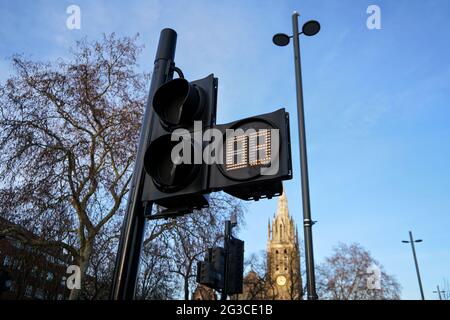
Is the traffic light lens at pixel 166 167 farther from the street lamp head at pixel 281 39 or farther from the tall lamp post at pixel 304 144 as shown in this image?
the street lamp head at pixel 281 39

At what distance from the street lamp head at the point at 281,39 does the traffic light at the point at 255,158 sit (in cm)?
586

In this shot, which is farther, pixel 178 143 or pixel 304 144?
pixel 304 144

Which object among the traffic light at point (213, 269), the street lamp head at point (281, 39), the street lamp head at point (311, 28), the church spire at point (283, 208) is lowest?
the traffic light at point (213, 269)

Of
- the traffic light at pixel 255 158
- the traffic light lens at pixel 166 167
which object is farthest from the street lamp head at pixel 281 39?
the traffic light lens at pixel 166 167

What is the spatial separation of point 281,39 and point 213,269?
5019mm

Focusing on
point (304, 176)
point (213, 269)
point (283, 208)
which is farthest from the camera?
point (283, 208)

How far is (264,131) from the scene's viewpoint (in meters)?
2.29

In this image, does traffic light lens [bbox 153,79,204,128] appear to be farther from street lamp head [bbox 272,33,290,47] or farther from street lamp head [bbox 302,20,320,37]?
street lamp head [bbox 272,33,290,47]

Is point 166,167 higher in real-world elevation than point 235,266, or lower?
lower

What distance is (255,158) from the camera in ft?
7.25

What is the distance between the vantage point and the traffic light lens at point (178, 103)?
2576mm

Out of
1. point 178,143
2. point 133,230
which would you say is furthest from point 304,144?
point 133,230

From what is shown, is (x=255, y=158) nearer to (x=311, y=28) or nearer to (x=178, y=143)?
(x=178, y=143)
